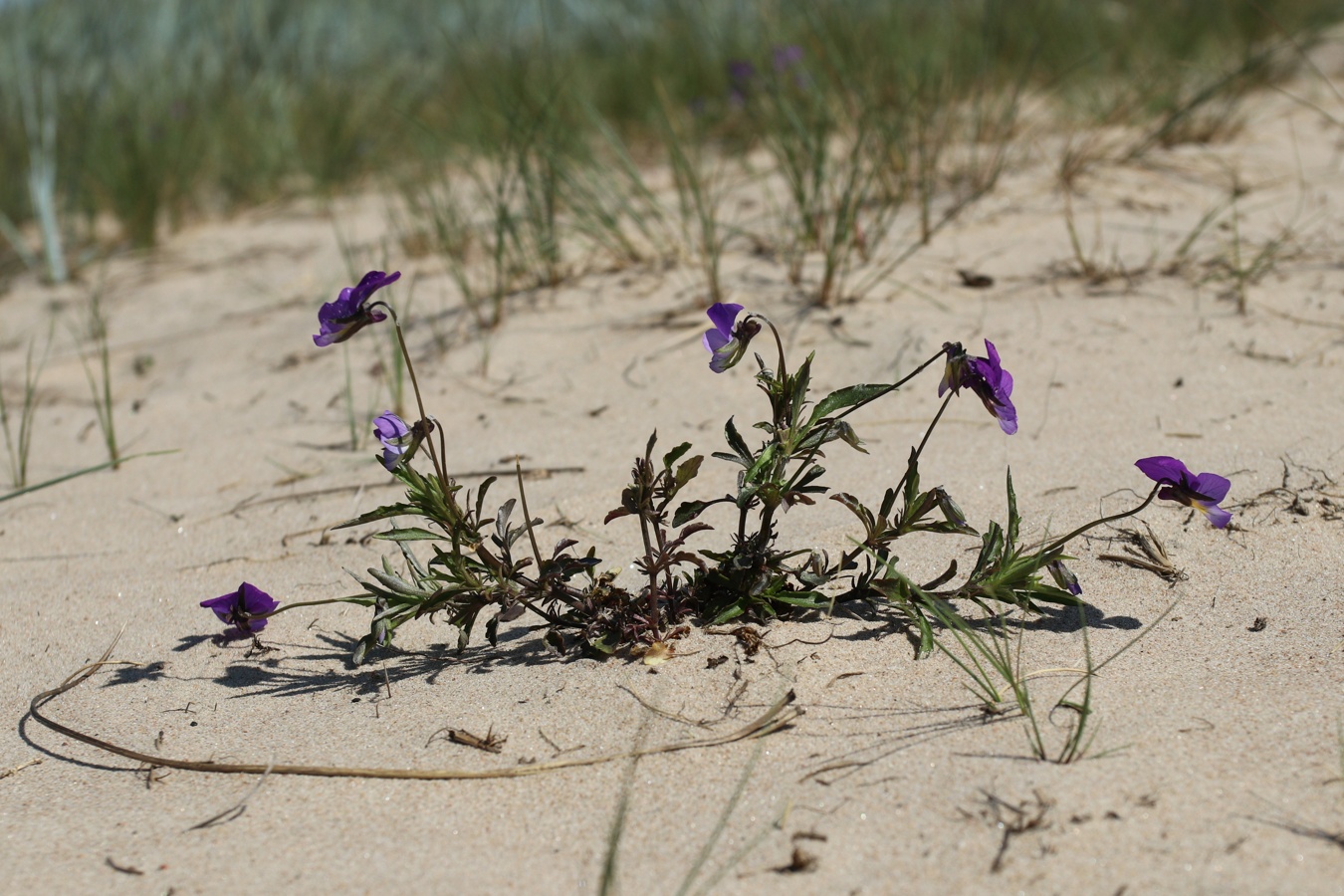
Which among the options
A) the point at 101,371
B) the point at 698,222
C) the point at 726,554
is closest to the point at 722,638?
the point at 726,554

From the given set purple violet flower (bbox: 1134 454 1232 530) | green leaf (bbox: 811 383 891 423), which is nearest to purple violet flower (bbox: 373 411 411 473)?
green leaf (bbox: 811 383 891 423)

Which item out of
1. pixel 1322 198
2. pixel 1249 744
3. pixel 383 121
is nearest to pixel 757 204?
pixel 1322 198

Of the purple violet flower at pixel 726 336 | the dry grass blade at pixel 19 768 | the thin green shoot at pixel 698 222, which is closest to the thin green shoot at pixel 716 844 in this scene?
the purple violet flower at pixel 726 336

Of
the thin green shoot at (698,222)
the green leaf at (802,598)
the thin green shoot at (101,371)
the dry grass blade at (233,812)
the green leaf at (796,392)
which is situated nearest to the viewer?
the dry grass blade at (233,812)

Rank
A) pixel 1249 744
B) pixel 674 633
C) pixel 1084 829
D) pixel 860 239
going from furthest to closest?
pixel 860 239 → pixel 674 633 → pixel 1249 744 → pixel 1084 829

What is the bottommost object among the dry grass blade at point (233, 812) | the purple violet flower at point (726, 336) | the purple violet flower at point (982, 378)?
the dry grass blade at point (233, 812)

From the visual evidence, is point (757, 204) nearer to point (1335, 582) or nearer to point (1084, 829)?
point (1335, 582)

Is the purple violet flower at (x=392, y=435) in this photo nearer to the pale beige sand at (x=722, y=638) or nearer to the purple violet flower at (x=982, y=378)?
the pale beige sand at (x=722, y=638)

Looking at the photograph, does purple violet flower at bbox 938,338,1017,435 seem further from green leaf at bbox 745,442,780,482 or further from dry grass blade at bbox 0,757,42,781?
dry grass blade at bbox 0,757,42,781
